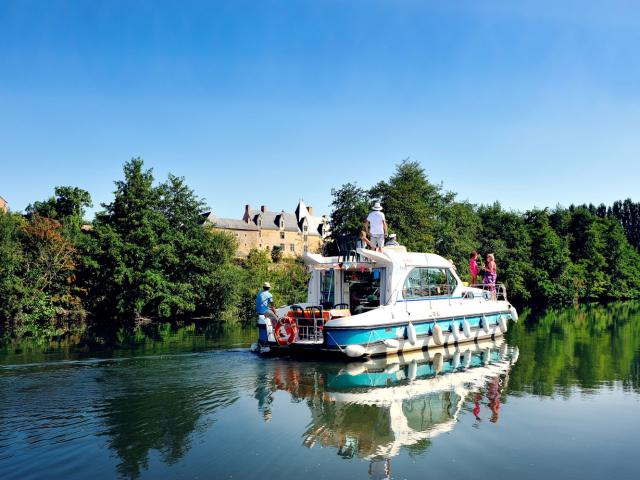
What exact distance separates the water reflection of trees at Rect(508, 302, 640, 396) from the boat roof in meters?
4.62

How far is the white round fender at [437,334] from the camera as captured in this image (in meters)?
19.6

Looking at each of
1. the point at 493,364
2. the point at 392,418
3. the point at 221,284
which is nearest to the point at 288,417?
the point at 392,418

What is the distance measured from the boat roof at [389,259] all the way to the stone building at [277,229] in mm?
71052

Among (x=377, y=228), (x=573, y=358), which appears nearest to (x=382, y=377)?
(x=377, y=228)

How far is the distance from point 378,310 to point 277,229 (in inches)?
3105

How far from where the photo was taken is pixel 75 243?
40.5m

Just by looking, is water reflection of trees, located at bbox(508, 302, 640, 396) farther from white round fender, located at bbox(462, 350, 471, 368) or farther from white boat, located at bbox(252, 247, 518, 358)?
white boat, located at bbox(252, 247, 518, 358)

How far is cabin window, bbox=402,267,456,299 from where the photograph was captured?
63.3ft

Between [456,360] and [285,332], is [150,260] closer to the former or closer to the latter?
[285,332]

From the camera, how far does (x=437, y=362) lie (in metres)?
18.0

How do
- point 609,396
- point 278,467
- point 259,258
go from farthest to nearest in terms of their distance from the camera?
point 259,258 → point 609,396 → point 278,467

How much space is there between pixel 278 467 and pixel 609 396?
8994 millimetres

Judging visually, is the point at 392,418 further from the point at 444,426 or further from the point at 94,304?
the point at 94,304

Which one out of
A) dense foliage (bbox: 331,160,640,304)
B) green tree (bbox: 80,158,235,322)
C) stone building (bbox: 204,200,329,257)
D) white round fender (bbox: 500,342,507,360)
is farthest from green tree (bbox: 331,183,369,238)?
stone building (bbox: 204,200,329,257)
